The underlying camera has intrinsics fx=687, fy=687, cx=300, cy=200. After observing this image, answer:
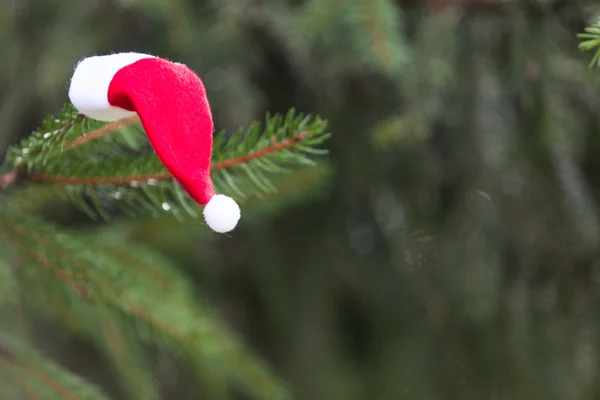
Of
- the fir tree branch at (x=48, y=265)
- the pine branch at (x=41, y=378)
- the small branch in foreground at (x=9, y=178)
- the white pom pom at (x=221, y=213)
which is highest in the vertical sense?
the small branch in foreground at (x=9, y=178)

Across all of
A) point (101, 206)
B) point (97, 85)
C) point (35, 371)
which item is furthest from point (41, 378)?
point (97, 85)

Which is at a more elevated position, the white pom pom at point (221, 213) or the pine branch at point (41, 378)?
the white pom pom at point (221, 213)

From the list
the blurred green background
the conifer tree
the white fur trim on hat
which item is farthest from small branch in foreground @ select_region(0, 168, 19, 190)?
the blurred green background

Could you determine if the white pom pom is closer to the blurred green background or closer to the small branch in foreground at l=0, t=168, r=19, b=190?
the small branch in foreground at l=0, t=168, r=19, b=190

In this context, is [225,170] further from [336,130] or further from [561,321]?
[561,321]

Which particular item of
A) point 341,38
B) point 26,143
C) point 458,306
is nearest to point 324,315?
point 458,306

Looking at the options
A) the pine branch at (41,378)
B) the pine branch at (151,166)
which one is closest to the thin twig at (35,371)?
the pine branch at (41,378)

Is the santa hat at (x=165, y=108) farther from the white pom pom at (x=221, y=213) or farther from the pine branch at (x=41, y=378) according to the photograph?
the pine branch at (x=41, y=378)
